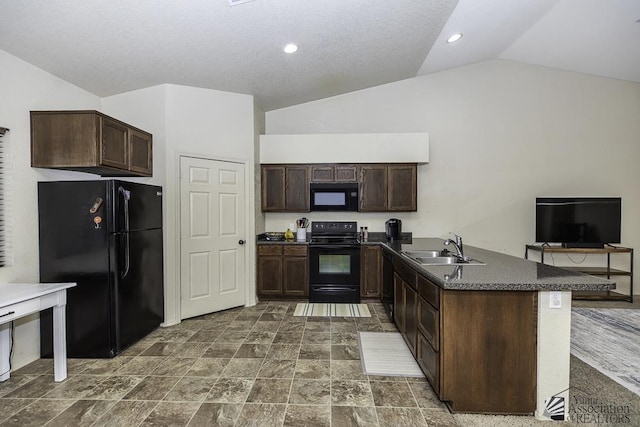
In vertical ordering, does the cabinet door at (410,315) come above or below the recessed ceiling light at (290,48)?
below

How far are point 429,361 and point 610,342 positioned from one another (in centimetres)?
228

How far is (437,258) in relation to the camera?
287 cm

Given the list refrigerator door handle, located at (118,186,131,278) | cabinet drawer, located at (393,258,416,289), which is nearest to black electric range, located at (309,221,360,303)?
cabinet drawer, located at (393,258,416,289)

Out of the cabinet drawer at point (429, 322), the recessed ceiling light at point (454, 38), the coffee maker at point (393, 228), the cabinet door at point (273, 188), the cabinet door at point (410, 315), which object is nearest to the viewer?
the cabinet drawer at point (429, 322)

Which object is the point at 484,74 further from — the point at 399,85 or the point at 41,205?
the point at 41,205

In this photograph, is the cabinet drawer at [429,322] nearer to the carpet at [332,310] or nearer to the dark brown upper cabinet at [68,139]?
the carpet at [332,310]

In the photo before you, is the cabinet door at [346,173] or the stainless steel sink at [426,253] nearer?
the stainless steel sink at [426,253]

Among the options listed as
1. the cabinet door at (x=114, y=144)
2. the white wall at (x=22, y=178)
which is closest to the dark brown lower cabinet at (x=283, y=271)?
the cabinet door at (x=114, y=144)

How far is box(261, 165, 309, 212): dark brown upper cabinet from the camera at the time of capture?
4.54m

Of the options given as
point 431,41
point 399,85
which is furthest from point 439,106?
point 431,41

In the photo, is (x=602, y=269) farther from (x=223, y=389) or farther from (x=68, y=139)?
(x=68, y=139)

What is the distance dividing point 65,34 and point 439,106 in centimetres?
462

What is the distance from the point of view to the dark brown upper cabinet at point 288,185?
454 cm

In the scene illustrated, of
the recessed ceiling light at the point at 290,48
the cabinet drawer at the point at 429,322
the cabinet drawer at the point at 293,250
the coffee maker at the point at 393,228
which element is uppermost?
the recessed ceiling light at the point at 290,48
